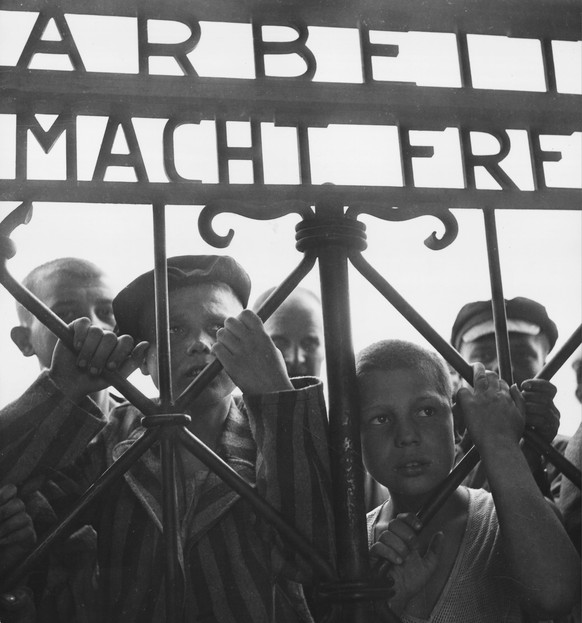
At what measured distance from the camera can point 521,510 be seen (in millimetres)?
1268

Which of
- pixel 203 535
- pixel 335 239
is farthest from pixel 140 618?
pixel 335 239

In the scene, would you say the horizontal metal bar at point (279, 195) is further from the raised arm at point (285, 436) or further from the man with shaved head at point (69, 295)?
the man with shaved head at point (69, 295)

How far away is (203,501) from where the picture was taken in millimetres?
1466

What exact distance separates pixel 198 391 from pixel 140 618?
1.35 ft

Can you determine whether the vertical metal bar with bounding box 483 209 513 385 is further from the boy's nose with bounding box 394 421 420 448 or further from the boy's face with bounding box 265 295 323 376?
the boy's face with bounding box 265 295 323 376

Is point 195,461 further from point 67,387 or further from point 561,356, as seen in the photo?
point 561,356

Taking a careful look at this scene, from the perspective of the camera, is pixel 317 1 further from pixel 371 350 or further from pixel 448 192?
pixel 371 350

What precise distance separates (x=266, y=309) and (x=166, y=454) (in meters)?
0.24

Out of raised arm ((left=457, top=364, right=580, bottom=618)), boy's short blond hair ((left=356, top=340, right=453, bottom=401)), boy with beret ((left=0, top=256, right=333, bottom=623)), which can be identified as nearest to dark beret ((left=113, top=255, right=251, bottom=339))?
boy with beret ((left=0, top=256, right=333, bottom=623))

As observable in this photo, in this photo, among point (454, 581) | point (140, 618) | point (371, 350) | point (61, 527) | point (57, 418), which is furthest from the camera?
point (371, 350)

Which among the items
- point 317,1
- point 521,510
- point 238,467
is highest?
point 317,1

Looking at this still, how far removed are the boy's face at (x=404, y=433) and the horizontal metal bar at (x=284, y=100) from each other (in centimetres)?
46

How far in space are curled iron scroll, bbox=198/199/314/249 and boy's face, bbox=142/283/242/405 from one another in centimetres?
39

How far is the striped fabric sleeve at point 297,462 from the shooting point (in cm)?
122
